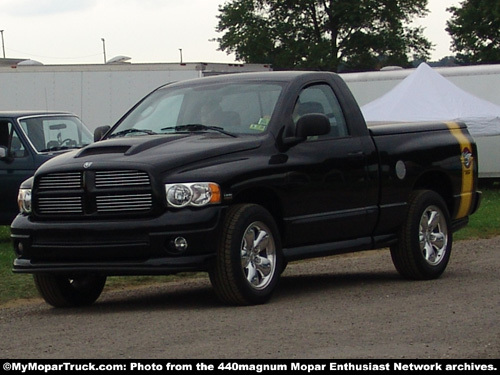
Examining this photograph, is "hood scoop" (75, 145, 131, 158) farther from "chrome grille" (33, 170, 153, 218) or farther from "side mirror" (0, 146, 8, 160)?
"side mirror" (0, 146, 8, 160)

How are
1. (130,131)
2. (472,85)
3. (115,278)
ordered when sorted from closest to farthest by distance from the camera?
1. (130,131)
2. (115,278)
3. (472,85)

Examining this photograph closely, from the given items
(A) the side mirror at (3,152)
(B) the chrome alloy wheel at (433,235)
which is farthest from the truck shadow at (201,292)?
(A) the side mirror at (3,152)

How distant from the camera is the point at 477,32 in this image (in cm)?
6769

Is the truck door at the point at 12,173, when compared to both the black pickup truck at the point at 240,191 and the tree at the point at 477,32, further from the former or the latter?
the tree at the point at 477,32

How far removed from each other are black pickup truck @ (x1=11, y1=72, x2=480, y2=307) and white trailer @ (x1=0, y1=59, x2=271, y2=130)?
1698 cm

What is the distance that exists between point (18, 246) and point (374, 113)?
57.2 feet

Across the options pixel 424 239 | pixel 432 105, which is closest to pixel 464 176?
pixel 424 239

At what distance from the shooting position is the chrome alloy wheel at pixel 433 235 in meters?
11.6

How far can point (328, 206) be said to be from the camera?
34.6 feet

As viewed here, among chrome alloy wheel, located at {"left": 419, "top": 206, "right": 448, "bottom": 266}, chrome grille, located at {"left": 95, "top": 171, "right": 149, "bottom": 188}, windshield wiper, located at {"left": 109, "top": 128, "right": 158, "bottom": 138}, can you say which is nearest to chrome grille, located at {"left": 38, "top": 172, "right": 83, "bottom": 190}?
chrome grille, located at {"left": 95, "top": 171, "right": 149, "bottom": 188}

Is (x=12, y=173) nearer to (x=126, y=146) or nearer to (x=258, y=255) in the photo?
(x=126, y=146)

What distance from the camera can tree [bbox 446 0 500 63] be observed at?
6669 centimetres

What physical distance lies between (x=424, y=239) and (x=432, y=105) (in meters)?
15.1

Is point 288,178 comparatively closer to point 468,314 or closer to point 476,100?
point 468,314
